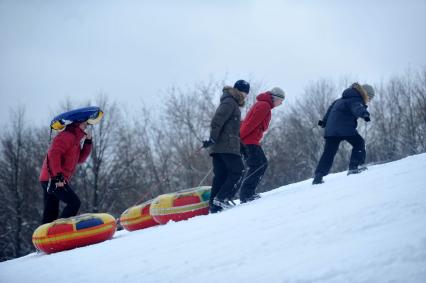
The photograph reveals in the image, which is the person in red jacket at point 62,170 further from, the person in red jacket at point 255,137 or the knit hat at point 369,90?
the knit hat at point 369,90

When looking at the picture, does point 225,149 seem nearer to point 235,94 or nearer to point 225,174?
point 225,174

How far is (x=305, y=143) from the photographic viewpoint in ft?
124

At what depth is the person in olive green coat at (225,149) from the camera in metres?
5.97

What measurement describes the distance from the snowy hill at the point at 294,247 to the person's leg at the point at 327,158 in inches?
76.5

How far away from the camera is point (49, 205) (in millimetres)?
6277

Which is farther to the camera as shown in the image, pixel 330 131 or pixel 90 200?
pixel 90 200

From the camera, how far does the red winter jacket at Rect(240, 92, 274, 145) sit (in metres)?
6.61

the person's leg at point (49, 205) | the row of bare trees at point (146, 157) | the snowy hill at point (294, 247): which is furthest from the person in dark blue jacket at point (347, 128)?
the row of bare trees at point (146, 157)

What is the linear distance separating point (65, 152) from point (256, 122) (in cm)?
300

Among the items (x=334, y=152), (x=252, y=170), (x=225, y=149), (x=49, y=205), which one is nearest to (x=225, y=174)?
(x=225, y=149)

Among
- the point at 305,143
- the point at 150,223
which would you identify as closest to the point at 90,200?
the point at 305,143

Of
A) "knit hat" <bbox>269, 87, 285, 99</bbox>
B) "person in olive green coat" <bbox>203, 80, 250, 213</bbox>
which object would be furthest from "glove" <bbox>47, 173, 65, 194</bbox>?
"knit hat" <bbox>269, 87, 285, 99</bbox>

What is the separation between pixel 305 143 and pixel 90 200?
19550mm

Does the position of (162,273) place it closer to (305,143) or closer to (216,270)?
(216,270)
